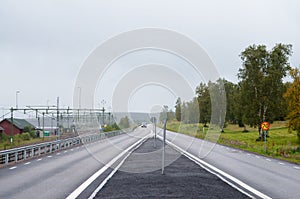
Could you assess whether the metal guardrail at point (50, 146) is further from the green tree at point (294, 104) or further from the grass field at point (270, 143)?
the green tree at point (294, 104)

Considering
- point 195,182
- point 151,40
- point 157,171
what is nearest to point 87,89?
point 151,40

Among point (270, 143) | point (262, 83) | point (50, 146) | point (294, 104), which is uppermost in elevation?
point (262, 83)

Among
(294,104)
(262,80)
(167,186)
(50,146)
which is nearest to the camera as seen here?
(167,186)

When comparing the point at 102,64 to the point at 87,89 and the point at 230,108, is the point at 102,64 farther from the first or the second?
the point at 230,108

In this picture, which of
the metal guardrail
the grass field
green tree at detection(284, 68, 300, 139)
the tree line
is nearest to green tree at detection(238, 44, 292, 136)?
the tree line

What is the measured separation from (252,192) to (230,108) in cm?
8178

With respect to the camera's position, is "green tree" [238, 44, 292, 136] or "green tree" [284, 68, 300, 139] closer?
"green tree" [284, 68, 300, 139]

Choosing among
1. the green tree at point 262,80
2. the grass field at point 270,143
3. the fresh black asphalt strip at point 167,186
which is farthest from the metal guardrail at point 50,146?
the green tree at point 262,80

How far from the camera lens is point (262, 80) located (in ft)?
196

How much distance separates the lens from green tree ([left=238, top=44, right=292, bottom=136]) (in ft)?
198

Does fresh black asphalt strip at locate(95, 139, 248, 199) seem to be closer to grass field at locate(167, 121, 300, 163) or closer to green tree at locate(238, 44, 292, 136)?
grass field at locate(167, 121, 300, 163)

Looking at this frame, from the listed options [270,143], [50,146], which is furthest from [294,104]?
[50,146]

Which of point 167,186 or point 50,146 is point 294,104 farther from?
point 167,186

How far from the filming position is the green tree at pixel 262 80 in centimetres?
Result: 6034
